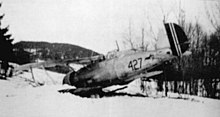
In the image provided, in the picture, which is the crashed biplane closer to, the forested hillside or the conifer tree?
the forested hillside

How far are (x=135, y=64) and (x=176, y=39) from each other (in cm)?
35

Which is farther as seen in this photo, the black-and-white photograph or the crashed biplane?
the crashed biplane

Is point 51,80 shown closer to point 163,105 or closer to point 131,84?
point 131,84

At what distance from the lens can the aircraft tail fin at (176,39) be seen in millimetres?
2232

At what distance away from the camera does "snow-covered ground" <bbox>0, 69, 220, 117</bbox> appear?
1.95 m

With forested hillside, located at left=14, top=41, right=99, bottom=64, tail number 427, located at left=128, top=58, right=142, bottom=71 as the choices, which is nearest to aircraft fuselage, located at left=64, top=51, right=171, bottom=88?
tail number 427, located at left=128, top=58, right=142, bottom=71

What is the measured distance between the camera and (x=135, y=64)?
2.18 meters

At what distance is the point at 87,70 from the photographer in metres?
2.15

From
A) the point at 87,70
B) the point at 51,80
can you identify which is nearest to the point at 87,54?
the point at 87,70

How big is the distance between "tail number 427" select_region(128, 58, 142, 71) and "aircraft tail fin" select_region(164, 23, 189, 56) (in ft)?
0.83

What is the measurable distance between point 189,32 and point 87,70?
82 cm

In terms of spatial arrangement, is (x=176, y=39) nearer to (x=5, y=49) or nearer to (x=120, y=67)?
(x=120, y=67)

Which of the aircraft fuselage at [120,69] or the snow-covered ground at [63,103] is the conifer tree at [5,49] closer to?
the snow-covered ground at [63,103]

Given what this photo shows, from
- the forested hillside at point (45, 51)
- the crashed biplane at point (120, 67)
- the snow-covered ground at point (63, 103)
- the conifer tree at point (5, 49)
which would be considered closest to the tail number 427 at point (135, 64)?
the crashed biplane at point (120, 67)
